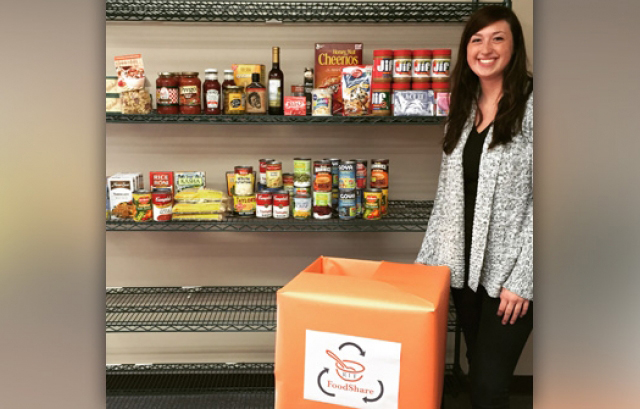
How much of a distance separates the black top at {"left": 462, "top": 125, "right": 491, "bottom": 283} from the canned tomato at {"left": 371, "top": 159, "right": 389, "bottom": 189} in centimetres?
47

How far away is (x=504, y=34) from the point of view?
136 cm

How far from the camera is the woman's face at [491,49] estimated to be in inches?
53.6

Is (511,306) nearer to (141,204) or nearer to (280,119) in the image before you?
(280,119)

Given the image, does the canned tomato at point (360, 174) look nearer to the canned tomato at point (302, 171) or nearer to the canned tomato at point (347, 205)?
the canned tomato at point (347, 205)

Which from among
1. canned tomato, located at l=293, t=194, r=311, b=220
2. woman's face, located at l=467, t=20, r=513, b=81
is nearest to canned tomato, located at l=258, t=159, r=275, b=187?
canned tomato, located at l=293, t=194, r=311, b=220

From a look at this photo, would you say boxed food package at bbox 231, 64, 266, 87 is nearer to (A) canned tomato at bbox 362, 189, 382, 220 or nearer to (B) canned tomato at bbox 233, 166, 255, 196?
(B) canned tomato at bbox 233, 166, 255, 196

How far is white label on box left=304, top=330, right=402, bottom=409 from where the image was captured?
2.86ft

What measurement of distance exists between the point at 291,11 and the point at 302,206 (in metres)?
0.71

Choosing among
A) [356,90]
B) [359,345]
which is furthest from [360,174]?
[359,345]

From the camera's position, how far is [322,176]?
5.99 ft

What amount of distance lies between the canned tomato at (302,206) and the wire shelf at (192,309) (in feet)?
1.24
